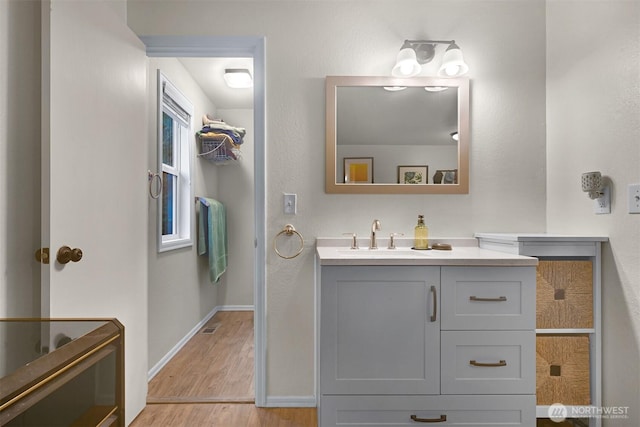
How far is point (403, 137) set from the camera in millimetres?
1957

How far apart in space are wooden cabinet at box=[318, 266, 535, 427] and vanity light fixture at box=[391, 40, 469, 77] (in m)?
1.13

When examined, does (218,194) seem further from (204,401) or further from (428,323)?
(428,323)

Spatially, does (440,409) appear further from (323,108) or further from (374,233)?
(323,108)

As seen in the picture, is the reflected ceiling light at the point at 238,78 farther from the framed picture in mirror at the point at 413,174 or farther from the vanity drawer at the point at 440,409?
the vanity drawer at the point at 440,409

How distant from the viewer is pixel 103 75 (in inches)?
58.1

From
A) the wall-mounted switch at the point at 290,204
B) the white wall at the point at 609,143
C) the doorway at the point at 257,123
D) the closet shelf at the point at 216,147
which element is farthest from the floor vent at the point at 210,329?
the white wall at the point at 609,143

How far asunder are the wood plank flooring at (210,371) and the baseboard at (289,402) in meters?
0.13

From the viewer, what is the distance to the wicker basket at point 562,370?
1534mm

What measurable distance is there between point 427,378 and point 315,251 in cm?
86

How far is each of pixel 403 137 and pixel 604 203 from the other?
3.32 feet

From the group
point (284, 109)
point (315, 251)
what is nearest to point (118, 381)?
point (315, 251)

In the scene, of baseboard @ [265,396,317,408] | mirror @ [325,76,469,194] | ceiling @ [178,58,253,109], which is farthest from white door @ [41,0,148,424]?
mirror @ [325,76,469,194]

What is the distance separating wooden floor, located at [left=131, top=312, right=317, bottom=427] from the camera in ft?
5.74

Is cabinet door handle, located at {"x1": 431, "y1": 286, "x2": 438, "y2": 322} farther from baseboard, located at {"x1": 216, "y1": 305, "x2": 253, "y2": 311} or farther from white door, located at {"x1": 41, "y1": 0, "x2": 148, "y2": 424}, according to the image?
baseboard, located at {"x1": 216, "y1": 305, "x2": 253, "y2": 311}
